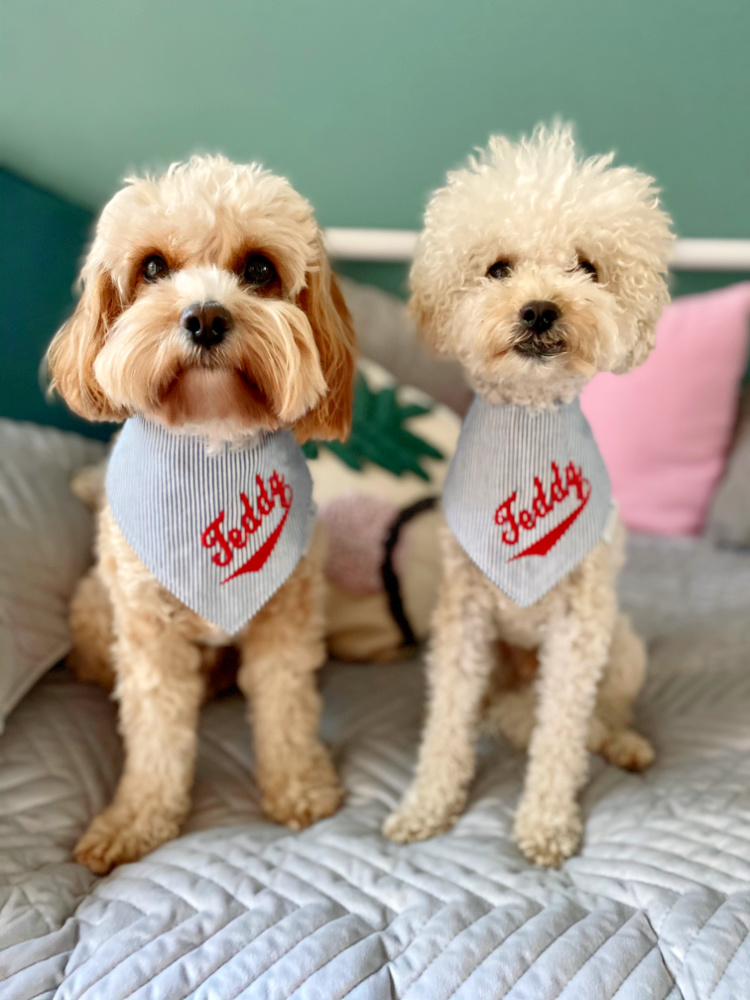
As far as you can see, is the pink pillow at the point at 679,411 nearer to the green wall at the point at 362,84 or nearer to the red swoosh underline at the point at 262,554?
the green wall at the point at 362,84

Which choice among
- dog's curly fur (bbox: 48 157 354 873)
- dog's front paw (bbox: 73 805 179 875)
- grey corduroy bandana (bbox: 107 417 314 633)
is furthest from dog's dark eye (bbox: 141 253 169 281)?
dog's front paw (bbox: 73 805 179 875)

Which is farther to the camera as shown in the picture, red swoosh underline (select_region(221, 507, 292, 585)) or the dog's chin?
red swoosh underline (select_region(221, 507, 292, 585))

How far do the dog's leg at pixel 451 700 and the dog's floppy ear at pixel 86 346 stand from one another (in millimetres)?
641

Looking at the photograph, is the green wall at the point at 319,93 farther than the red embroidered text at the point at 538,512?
Yes

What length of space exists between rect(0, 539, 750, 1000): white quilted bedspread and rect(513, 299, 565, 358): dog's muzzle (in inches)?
31.6

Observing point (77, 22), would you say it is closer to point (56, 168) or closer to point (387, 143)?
point (56, 168)

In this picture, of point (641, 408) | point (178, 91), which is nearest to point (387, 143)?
point (178, 91)

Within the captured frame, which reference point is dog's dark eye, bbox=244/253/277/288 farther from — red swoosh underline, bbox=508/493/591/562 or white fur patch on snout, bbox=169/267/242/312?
red swoosh underline, bbox=508/493/591/562

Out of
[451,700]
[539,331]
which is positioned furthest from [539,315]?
[451,700]

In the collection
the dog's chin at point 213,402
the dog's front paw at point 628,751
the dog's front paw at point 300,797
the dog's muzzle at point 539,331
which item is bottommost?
the dog's front paw at point 300,797

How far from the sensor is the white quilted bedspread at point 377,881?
0.96 m

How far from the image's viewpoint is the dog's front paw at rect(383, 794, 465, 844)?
1.32 meters

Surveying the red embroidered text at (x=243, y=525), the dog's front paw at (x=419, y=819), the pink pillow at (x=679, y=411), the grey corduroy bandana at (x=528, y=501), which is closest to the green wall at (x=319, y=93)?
the pink pillow at (x=679, y=411)

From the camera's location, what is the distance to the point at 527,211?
1134 mm
